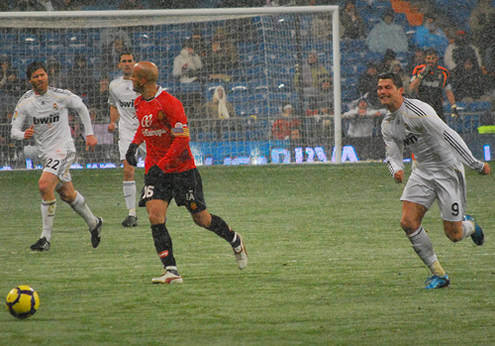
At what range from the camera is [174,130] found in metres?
6.41

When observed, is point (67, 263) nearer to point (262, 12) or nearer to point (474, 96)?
point (262, 12)

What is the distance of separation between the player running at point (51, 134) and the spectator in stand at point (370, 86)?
42.0 feet

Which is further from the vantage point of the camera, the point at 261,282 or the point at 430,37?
the point at 430,37

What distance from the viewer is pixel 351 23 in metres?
24.2

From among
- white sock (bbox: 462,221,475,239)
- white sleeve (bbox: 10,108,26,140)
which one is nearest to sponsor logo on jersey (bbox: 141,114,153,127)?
white sock (bbox: 462,221,475,239)

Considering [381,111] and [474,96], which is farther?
[474,96]

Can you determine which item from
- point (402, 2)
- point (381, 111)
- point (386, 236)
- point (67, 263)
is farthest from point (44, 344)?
point (402, 2)

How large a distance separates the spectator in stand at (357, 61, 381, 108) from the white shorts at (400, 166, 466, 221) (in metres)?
14.6

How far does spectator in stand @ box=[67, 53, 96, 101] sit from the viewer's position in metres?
18.6

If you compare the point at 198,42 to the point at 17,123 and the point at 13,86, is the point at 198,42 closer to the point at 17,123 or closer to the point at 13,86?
the point at 13,86

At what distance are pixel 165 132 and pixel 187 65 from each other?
12.7m


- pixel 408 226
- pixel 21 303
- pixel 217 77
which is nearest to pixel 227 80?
pixel 217 77

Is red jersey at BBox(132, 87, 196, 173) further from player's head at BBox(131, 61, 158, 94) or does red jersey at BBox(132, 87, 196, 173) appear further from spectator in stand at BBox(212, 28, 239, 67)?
spectator in stand at BBox(212, 28, 239, 67)

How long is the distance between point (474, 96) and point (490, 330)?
18.5m
